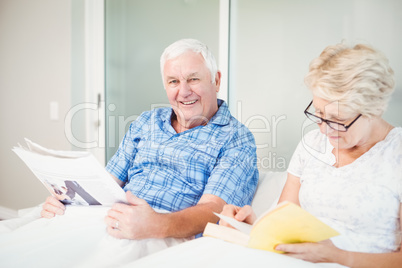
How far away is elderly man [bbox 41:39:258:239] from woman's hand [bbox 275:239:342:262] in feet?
1.48

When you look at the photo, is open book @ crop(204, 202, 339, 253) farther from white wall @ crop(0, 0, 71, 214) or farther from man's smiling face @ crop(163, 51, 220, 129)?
white wall @ crop(0, 0, 71, 214)

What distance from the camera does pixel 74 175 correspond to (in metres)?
1.12

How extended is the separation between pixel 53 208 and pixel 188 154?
0.50 meters

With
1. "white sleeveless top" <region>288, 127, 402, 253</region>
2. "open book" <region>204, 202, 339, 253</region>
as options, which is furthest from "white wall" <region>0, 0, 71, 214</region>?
"open book" <region>204, 202, 339, 253</region>

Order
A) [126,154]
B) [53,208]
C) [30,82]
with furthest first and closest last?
[30,82], [126,154], [53,208]

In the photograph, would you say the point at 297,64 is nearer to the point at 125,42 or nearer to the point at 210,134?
the point at 210,134

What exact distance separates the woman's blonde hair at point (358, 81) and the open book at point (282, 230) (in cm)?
36

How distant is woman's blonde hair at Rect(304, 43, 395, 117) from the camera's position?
38.2 inches

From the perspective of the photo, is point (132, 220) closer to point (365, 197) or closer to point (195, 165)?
point (195, 165)

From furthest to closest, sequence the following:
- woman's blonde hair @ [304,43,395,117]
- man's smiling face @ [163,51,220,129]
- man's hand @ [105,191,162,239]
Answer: man's smiling face @ [163,51,220,129] → man's hand @ [105,191,162,239] → woman's blonde hair @ [304,43,395,117]

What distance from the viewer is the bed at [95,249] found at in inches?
30.2

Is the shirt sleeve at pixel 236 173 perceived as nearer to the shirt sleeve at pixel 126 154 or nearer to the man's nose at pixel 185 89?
the man's nose at pixel 185 89

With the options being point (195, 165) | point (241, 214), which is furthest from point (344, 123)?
point (195, 165)

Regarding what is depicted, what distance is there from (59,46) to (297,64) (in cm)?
167
